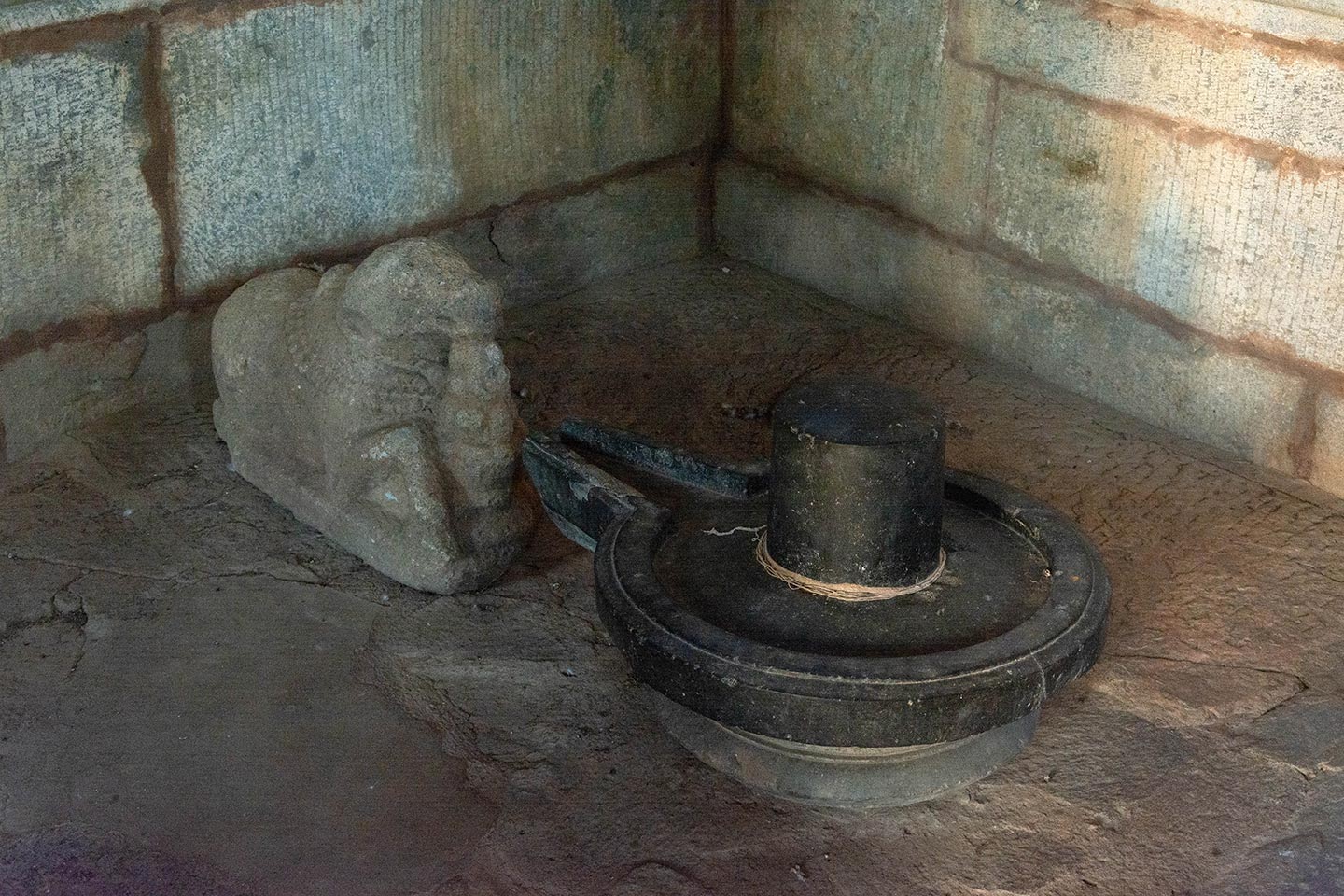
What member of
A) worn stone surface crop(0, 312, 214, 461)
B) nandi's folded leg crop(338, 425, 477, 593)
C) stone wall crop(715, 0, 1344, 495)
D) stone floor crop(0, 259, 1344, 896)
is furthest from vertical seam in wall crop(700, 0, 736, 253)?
nandi's folded leg crop(338, 425, 477, 593)

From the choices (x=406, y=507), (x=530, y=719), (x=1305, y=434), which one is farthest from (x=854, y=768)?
(x=1305, y=434)

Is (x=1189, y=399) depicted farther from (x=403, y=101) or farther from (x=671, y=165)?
(x=403, y=101)

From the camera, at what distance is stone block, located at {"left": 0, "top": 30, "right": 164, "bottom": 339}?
4.21 metres

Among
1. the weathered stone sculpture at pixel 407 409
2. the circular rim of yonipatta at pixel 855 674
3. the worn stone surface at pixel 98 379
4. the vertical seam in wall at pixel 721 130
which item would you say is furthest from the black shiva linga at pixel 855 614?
the vertical seam in wall at pixel 721 130

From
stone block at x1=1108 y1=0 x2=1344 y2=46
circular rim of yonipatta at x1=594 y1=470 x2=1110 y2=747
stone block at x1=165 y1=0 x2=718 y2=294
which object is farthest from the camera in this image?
stone block at x1=165 y1=0 x2=718 y2=294

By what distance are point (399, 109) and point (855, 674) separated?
2.61 meters

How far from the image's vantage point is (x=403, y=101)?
4.95m

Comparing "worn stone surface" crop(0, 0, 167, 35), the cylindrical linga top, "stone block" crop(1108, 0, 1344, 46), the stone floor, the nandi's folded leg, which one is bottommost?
the stone floor

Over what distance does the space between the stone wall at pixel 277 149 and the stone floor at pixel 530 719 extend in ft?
1.07

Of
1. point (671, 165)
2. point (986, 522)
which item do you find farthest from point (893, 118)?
point (986, 522)

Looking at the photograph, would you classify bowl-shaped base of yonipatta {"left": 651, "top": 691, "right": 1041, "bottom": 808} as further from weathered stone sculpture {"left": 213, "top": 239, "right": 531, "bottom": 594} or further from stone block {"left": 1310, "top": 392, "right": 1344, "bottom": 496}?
stone block {"left": 1310, "top": 392, "right": 1344, "bottom": 496}

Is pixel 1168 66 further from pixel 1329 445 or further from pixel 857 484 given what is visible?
pixel 857 484

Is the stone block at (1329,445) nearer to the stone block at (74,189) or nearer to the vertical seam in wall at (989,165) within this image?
the vertical seam in wall at (989,165)

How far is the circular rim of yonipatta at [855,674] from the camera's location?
3.11m
